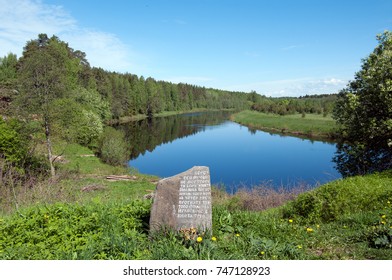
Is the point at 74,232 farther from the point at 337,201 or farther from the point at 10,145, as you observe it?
the point at 10,145

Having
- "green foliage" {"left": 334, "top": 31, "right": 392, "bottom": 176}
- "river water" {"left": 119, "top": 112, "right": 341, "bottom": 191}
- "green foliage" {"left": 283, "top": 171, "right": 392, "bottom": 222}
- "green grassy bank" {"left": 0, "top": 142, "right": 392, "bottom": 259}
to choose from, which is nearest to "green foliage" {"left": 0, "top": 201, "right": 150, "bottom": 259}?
"green grassy bank" {"left": 0, "top": 142, "right": 392, "bottom": 259}

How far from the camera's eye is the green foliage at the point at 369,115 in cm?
1692

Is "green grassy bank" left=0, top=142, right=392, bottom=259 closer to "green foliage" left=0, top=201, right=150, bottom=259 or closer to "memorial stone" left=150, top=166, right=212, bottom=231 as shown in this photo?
"green foliage" left=0, top=201, right=150, bottom=259

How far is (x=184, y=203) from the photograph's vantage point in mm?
6691

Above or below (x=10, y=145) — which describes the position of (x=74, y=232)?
below

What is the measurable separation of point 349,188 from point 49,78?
20157 millimetres

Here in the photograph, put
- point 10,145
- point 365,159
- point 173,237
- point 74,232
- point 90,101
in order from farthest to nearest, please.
→ 1. point 90,101
2. point 365,159
3. point 10,145
4. point 74,232
5. point 173,237

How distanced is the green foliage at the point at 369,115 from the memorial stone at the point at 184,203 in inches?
537

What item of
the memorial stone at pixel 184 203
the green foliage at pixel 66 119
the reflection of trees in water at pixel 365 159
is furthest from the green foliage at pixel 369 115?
the green foliage at pixel 66 119

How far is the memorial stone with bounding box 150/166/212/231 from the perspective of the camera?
6.63 meters

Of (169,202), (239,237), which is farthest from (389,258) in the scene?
(169,202)

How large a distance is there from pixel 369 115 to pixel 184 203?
1583 cm

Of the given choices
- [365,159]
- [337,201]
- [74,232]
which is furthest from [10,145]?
[365,159]

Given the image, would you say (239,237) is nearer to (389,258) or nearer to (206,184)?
(206,184)
